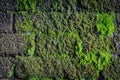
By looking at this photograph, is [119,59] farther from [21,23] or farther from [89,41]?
[21,23]

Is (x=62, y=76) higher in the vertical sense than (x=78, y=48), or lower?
lower

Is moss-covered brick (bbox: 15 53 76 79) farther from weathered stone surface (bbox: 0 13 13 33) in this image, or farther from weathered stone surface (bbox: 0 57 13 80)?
weathered stone surface (bbox: 0 13 13 33)

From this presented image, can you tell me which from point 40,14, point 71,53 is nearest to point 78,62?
point 71,53

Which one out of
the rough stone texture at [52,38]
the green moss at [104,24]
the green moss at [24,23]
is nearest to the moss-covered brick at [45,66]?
the rough stone texture at [52,38]

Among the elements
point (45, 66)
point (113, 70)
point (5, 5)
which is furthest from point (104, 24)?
point (5, 5)

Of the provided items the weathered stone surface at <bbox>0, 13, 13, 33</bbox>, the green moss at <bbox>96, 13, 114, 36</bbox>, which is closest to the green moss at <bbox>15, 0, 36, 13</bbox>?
the weathered stone surface at <bbox>0, 13, 13, 33</bbox>

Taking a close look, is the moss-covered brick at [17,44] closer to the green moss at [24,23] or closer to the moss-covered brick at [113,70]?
the green moss at [24,23]

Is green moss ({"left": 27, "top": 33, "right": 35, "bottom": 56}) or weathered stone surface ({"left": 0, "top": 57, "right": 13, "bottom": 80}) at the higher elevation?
green moss ({"left": 27, "top": 33, "right": 35, "bottom": 56})
